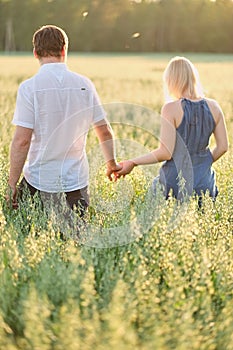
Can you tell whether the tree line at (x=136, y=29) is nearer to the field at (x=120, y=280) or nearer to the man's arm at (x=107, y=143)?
the man's arm at (x=107, y=143)

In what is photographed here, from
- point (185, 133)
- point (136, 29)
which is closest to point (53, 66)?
point (185, 133)

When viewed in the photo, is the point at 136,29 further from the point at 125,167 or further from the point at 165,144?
the point at 125,167

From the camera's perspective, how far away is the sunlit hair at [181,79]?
4867mm

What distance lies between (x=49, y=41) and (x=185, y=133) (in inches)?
45.0

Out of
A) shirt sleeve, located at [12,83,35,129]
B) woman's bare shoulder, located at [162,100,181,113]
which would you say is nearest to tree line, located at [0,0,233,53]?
woman's bare shoulder, located at [162,100,181,113]

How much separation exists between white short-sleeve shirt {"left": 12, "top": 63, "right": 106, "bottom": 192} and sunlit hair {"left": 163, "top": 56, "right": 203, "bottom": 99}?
0.55 m

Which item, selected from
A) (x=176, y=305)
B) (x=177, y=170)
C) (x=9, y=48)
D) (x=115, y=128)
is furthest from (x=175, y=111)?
(x=9, y=48)

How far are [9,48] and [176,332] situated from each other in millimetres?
58567

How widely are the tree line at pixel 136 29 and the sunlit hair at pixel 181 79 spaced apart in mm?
37966

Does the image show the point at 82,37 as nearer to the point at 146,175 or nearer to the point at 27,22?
the point at 27,22

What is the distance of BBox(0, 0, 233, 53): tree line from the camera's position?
45.6 metres

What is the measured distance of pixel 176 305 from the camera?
2.96 metres

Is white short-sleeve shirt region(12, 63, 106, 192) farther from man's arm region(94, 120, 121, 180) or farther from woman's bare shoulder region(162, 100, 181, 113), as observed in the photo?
woman's bare shoulder region(162, 100, 181, 113)

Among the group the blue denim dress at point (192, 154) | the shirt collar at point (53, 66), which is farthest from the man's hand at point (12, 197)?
the blue denim dress at point (192, 154)
